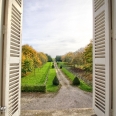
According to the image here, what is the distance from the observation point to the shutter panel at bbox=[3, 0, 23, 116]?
1616 millimetres

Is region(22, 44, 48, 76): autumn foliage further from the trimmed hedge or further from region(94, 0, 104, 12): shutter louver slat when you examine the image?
region(94, 0, 104, 12): shutter louver slat

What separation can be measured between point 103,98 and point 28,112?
1328 mm

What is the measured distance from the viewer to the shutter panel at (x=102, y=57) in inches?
70.4

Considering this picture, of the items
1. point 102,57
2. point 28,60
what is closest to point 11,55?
point 102,57

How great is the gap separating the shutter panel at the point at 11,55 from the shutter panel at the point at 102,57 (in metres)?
1.18

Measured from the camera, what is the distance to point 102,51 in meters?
1.97

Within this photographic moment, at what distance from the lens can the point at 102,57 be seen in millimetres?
1987

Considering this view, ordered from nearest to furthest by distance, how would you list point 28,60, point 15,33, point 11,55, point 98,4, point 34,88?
point 11,55 < point 15,33 < point 98,4 < point 34,88 < point 28,60

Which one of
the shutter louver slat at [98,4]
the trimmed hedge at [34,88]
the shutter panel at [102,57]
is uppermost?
the shutter louver slat at [98,4]

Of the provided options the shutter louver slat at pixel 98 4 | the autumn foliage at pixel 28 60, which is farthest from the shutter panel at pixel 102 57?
the autumn foliage at pixel 28 60

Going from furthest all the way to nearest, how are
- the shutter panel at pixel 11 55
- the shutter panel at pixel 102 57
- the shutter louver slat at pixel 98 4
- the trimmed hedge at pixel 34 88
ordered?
A: the trimmed hedge at pixel 34 88 → the shutter louver slat at pixel 98 4 → the shutter panel at pixel 102 57 → the shutter panel at pixel 11 55

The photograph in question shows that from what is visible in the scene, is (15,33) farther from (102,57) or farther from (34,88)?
(34,88)

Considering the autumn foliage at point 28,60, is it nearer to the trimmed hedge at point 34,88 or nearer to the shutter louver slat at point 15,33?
the trimmed hedge at point 34,88

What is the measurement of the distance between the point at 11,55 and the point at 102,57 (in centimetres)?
123
